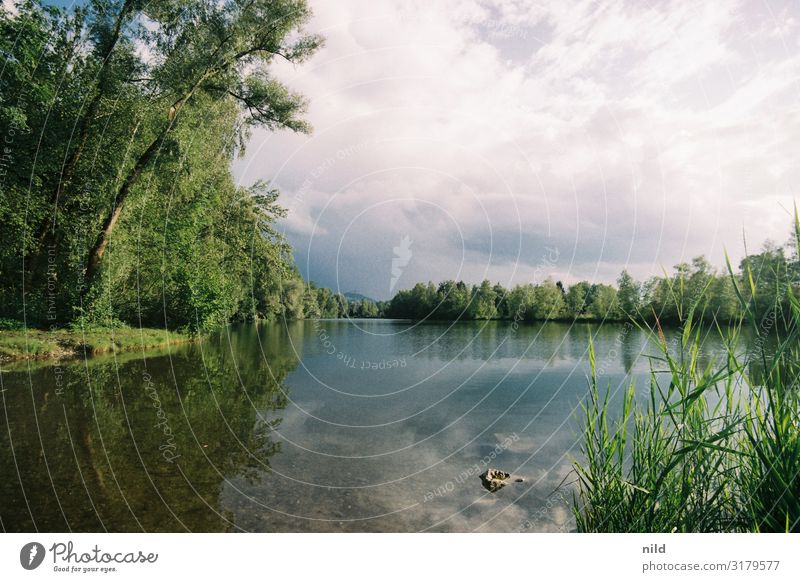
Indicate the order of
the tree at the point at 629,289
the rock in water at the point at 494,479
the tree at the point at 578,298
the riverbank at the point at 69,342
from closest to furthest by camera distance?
the tree at the point at 629,289, the rock in water at the point at 494,479, the riverbank at the point at 69,342, the tree at the point at 578,298

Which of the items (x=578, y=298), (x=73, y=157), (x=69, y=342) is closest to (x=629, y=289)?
(x=73, y=157)

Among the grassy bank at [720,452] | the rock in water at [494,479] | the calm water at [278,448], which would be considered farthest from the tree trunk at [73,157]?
the grassy bank at [720,452]

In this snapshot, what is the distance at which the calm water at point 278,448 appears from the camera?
4.61 meters

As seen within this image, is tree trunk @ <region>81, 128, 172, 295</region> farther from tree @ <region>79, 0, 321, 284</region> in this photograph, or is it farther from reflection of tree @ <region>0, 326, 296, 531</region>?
reflection of tree @ <region>0, 326, 296, 531</region>

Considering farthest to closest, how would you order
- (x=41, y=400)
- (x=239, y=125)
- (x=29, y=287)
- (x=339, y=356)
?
1. (x=339, y=356)
2. (x=239, y=125)
3. (x=29, y=287)
4. (x=41, y=400)

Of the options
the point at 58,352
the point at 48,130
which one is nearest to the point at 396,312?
the point at 58,352

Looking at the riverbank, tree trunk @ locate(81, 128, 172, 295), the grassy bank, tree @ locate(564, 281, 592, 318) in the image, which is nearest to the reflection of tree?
the riverbank

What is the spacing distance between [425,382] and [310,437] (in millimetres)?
6190

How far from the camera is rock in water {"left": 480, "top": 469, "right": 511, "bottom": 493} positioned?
18.2 feet

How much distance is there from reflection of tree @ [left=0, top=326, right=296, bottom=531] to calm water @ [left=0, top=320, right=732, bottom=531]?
0.03 m

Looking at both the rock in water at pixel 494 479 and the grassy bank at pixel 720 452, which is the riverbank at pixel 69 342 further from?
the grassy bank at pixel 720 452

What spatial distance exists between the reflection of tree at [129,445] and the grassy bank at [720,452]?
3.63 m
